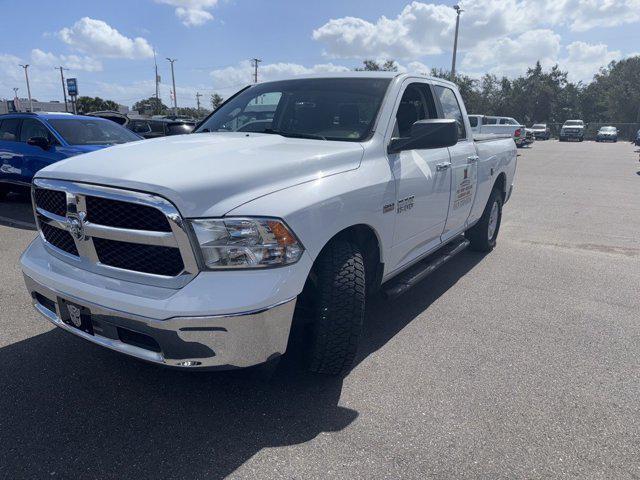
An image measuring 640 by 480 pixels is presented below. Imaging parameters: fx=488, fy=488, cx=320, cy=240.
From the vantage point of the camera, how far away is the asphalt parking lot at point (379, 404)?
2354mm

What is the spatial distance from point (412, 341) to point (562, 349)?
1081 mm

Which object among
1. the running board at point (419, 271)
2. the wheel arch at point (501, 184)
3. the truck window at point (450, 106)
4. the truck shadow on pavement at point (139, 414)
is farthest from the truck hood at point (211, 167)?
the wheel arch at point (501, 184)

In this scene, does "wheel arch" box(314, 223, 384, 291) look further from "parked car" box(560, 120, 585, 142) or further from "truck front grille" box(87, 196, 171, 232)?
"parked car" box(560, 120, 585, 142)

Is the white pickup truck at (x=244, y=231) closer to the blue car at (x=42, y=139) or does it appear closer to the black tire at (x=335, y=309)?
the black tire at (x=335, y=309)

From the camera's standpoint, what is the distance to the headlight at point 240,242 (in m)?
2.28

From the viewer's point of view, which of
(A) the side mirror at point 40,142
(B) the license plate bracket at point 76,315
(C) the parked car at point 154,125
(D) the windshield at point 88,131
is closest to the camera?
(B) the license plate bracket at point 76,315

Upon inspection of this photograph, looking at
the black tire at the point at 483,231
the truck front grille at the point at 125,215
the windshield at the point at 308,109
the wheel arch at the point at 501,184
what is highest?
the windshield at the point at 308,109

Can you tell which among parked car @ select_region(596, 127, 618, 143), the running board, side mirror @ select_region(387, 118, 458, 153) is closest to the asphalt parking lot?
the running board

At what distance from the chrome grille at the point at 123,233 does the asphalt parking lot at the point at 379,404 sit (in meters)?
0.83

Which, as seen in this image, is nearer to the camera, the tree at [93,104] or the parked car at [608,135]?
the parked car at [608,135]

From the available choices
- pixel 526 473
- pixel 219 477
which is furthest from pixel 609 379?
pixel 219 477

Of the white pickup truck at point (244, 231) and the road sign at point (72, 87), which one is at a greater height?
the road sign at point (72, 87)

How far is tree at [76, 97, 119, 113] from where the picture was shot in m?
64.0

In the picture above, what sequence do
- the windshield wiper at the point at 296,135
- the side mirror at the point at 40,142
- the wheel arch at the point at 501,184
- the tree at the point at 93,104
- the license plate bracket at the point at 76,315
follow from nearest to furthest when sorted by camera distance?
1. the license plate bracket at the point at 76,315
2. the windshield wiper at the point at 296,135
3. the wheel arch at the point at 501,184
4. the side mirror at the point at 40,142
5. the tree at the point at 93,104
